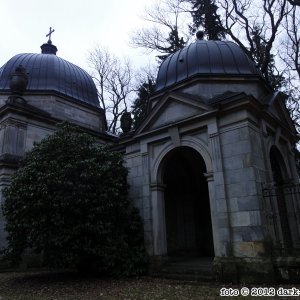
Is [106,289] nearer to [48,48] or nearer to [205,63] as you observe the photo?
[205,63]

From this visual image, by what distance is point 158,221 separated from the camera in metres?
10.6

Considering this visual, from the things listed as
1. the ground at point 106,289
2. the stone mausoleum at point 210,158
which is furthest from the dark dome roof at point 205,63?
the ground at point 106,289

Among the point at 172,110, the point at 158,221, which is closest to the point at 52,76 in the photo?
the point at 172,110

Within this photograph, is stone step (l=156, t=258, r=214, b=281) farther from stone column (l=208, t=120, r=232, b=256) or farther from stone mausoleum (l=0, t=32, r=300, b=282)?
stone column (l=208, t=120, r=232, b=256)

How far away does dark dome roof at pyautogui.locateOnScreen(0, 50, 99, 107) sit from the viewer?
688 inches

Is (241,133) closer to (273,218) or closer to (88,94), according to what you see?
(273,218)

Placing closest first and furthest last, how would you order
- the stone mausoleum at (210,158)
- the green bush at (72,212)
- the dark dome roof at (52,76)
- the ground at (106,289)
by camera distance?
the ground at (106,289) < the stone mausoleum at (210,158) < the green bush at (72,212) < the dark dome roof at (52,76)

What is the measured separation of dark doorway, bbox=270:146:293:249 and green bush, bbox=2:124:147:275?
483cm

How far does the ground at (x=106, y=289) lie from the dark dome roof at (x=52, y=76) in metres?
10.7

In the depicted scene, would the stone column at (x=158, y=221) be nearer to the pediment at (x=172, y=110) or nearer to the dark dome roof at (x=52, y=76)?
the pediment at (x=172, y=110)

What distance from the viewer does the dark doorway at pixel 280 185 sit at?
10750mm

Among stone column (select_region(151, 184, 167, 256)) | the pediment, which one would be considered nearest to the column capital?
stone column (select_region(151, 184, 167, 256))

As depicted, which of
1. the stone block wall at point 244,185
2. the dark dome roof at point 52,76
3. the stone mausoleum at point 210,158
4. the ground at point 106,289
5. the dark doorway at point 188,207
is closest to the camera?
the ground at point 106,289

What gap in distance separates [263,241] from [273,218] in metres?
0.98
